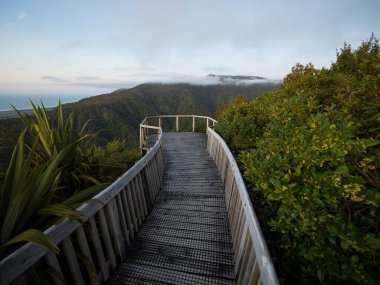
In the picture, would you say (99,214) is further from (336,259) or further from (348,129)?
(348,129)

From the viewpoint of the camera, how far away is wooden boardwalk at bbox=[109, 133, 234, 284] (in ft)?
9.44

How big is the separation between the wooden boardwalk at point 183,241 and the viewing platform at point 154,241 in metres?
0.01

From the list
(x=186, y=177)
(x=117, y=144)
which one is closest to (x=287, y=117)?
(x=186, y=177)

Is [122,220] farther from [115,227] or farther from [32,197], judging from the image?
[32,197]

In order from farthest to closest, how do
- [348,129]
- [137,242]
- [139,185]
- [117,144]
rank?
[117,144] → [139,185] → [137,242] → [348,129]

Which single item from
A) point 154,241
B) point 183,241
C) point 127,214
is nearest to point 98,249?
point 127,214

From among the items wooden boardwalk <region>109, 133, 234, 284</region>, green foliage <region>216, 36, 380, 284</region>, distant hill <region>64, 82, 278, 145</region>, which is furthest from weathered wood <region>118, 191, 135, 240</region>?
distant hill <region>64, 82, 278, 145</region>

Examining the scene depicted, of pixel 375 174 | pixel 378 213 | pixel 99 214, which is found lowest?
pixel 99 214

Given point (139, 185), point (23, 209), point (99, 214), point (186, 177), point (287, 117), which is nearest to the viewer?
point (23, 209)

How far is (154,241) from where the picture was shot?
11.6ft

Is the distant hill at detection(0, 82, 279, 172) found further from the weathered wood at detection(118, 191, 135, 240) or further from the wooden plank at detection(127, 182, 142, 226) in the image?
the weathered wood at detection(118, 191, 135, 240)

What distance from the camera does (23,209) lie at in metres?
2.06

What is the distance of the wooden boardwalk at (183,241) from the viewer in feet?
9.44

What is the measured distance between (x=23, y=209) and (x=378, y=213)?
10.2ft
